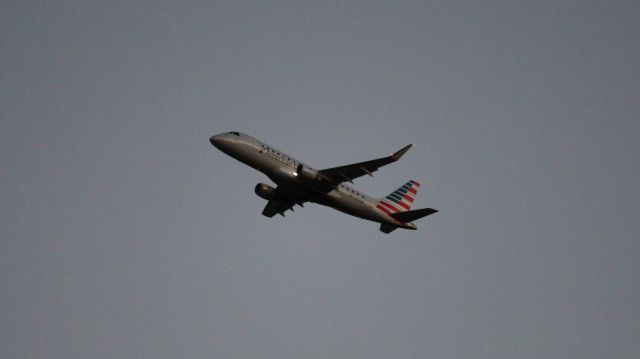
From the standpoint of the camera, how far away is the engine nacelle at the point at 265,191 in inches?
2108

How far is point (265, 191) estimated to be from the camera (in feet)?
176

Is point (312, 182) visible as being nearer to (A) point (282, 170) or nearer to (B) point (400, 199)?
(A) point (282, 170)

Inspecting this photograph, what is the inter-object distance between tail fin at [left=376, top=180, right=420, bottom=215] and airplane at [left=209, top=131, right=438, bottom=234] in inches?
5.0

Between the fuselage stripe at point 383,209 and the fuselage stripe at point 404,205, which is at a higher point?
the fuselage stripe at point 404,205

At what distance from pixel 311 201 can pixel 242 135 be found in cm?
809

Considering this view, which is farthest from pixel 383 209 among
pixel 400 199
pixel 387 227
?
pixel 400 199

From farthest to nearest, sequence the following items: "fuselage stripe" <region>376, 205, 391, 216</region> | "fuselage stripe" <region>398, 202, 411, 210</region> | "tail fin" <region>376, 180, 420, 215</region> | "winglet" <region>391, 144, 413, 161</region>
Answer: "fuselage stripe" <region>398, 202, 411, 210</region> → "tail fin" <region>376, 180, 420, 215</region> → "fuselage stripe" <region>376, 205, 391, 216</region> → "winglet" <region>391, 144, 413, 161</region>

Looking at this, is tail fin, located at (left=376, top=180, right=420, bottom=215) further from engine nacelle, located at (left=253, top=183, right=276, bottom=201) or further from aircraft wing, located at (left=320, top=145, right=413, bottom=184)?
engine nacelle, located at (left=253, top=183, right=276, bottom=201)

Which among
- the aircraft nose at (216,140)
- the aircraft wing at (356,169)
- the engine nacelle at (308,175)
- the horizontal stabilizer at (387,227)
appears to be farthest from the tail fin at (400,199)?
the aircraft nose at (216,140)

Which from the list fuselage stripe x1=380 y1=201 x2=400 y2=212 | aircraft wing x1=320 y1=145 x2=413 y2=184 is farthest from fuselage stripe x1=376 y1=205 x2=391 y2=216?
aircraft wing x1=320 y1=145 x2=413 y2=184

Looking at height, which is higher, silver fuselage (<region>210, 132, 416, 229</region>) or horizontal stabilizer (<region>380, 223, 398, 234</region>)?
silver fuselage (<region>210, 132, 416, 229</region>)

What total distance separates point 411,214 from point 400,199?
6.46 metres

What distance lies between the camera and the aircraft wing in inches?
1767

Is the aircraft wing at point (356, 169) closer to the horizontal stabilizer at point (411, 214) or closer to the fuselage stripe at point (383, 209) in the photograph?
the fuselage stripe at point (383, 209)
